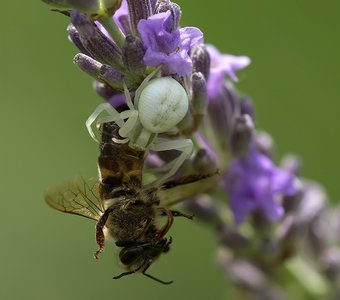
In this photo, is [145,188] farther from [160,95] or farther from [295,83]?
[295,83]

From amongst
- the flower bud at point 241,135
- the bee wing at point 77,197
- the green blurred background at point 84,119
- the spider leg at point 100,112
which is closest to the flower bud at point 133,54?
the spider leg at point 100,112

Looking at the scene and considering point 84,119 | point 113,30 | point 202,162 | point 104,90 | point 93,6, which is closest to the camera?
point 93,6

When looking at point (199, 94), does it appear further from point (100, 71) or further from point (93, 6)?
point (93, 6)

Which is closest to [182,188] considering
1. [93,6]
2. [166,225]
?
[166,225]

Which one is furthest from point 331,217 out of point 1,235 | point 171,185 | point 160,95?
point 1,235

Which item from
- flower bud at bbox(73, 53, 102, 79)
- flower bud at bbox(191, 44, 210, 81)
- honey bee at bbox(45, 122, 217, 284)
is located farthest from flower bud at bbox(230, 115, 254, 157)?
flower bud at bbox(73, 53, 102, 79)

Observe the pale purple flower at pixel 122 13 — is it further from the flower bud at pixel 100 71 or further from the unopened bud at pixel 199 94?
the unopened bud at pixel 199 94

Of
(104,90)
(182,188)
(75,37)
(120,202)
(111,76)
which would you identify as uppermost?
(75,37)
